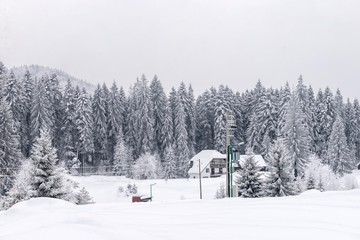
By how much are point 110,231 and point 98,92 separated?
63.1 m

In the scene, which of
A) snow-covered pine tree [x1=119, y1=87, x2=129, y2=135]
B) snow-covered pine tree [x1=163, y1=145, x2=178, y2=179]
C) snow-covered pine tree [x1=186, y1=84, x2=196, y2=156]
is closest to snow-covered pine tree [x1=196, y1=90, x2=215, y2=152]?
snow-covered pine tree [x1=186, y1=84, x2=196, y2=156]

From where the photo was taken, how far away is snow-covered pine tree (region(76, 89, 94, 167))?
60156 mm

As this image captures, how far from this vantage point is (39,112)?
56.3m

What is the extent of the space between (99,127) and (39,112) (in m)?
11.3

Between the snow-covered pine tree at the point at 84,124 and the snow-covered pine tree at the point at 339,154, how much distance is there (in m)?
39.2

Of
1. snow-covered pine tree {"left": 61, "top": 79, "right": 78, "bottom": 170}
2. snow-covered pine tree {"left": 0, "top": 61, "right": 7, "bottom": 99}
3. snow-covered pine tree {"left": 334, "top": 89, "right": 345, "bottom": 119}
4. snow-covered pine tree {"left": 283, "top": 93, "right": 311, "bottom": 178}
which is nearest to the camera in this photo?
snow-covered pine tree {"left": 283, "top": 93, "right": 311, "bottom": 178}

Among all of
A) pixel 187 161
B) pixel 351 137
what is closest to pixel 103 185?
pixel 187 161

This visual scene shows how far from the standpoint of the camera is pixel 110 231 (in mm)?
5008

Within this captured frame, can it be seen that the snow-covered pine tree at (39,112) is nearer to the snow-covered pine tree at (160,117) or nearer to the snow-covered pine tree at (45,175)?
the snow-covered pine tree at (160,117)

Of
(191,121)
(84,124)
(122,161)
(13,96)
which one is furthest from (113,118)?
(13,96)

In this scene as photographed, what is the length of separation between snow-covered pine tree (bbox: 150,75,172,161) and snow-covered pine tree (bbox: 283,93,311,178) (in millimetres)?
22638

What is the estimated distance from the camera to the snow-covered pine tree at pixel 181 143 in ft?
206

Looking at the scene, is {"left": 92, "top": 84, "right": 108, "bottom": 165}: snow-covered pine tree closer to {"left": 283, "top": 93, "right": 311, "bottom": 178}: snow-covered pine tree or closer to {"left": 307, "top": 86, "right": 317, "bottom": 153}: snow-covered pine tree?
{"left": 283, "top": 93, "right": 311, "bottom": 178}: snow-covered pine tree

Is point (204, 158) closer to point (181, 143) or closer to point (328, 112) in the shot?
point (181, 143)
